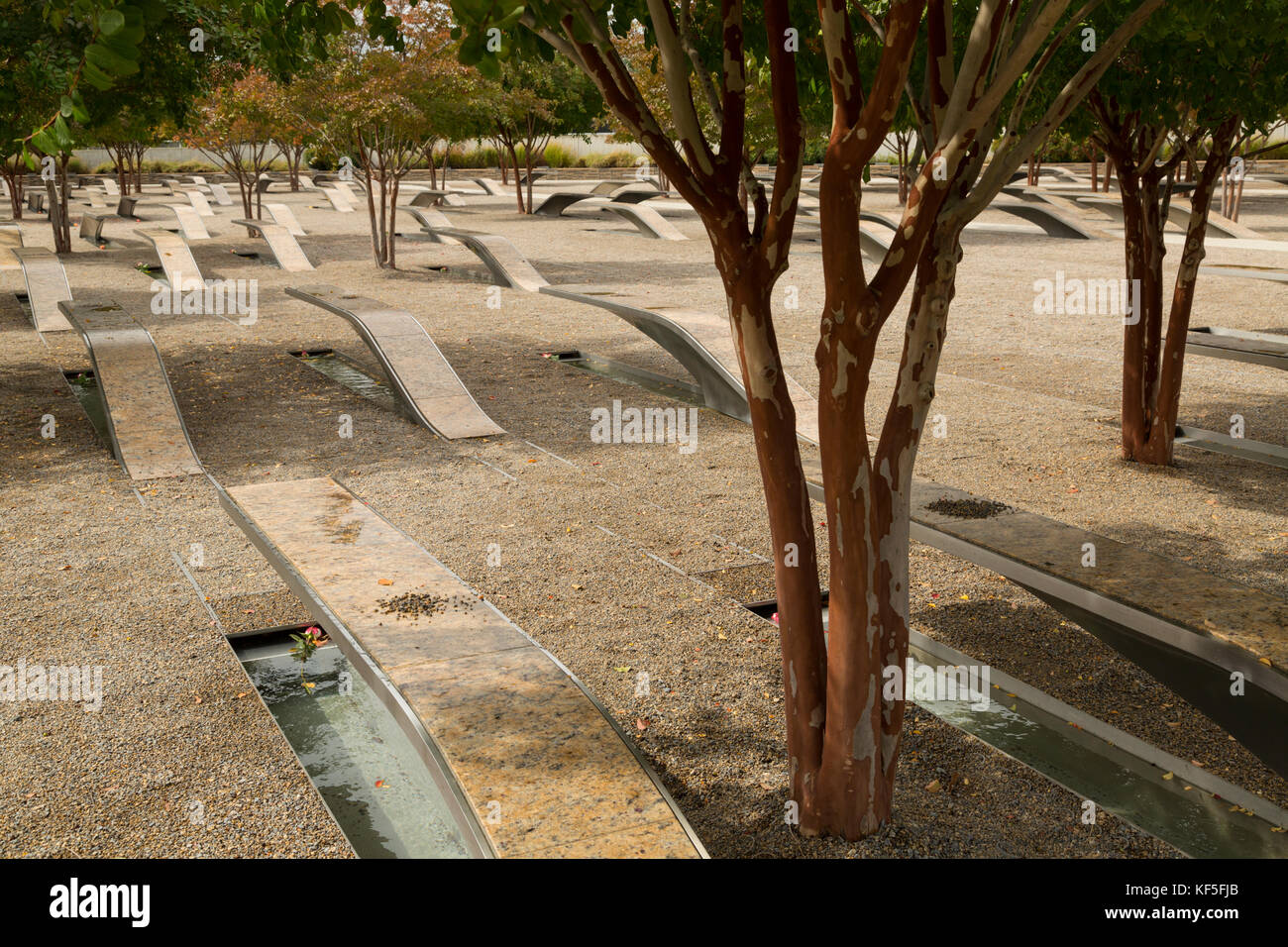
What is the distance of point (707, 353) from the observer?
10.5m

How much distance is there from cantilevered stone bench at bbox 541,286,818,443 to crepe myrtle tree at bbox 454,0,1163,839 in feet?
17.9

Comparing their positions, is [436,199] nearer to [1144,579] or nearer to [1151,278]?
[1151,278]

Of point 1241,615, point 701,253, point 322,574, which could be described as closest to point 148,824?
point 322,574

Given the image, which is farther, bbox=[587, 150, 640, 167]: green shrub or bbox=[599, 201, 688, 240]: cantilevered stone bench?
bbox=[587, 150, 640, 167]: green shrub

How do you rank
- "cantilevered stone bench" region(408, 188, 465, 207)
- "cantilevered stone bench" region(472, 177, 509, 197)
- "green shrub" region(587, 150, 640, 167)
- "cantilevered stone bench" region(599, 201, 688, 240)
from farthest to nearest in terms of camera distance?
"green shrub" region(587, 150, 640, 167) < "cantilevered stone bench" region(472, 177, 509, 197) < "cantilevered stone bench" region(408, 188, 465, 207) < "cantilevered stone bench" region(599, 201, 688, 240)

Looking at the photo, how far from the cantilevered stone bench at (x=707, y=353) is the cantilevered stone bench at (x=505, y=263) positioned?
543cm

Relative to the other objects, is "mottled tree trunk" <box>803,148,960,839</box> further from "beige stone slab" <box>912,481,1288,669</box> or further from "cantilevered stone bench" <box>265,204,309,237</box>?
"cantilevered stone bench" <box>265,204,309,237</box>

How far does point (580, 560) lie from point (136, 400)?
490cm

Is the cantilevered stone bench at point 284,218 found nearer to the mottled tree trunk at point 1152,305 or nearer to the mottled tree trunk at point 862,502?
the mottled tree trunk at point 1152,305

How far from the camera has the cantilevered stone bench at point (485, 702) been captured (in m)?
3.44

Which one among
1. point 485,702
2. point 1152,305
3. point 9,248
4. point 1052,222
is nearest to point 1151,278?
point 1152,305

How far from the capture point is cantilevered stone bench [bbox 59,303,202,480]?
848 cm

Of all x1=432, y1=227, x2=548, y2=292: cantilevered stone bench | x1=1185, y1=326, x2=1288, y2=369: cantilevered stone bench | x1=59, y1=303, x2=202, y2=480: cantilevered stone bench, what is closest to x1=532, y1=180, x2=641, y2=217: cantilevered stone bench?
x1=432, y1=227, x2=548, y2=292: cantilevered stone bench

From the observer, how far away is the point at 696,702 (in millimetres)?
4945
